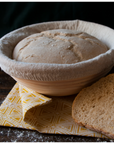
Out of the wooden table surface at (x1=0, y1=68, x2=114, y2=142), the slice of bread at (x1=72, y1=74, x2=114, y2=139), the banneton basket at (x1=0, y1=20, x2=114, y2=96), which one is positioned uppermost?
the banneton basket at (x1=0, y1=20, x2=114, y2=96)

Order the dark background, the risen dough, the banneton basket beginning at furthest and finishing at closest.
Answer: the dark background → the risen dough → the banneton basket

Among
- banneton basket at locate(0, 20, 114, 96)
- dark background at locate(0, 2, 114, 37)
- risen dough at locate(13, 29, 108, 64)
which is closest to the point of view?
banneton basket at locate(0, 20, 114, 96)

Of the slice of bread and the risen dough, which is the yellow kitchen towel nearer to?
the slice of bread

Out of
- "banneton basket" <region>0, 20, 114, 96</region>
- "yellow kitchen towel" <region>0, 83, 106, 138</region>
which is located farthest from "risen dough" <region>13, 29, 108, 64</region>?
"yellow kitchen towel" <region>0, 83, 106, 138</region>

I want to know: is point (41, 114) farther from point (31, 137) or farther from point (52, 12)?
point (52, 12)

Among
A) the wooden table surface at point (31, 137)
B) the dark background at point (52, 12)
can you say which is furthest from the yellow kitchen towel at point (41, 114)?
the dark background at point (52, 12)

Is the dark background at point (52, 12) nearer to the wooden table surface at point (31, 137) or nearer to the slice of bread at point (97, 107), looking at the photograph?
the slice of bread at point (97, 107)

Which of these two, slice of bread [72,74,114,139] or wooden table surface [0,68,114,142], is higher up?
slice of bread [72,74,114,139]
